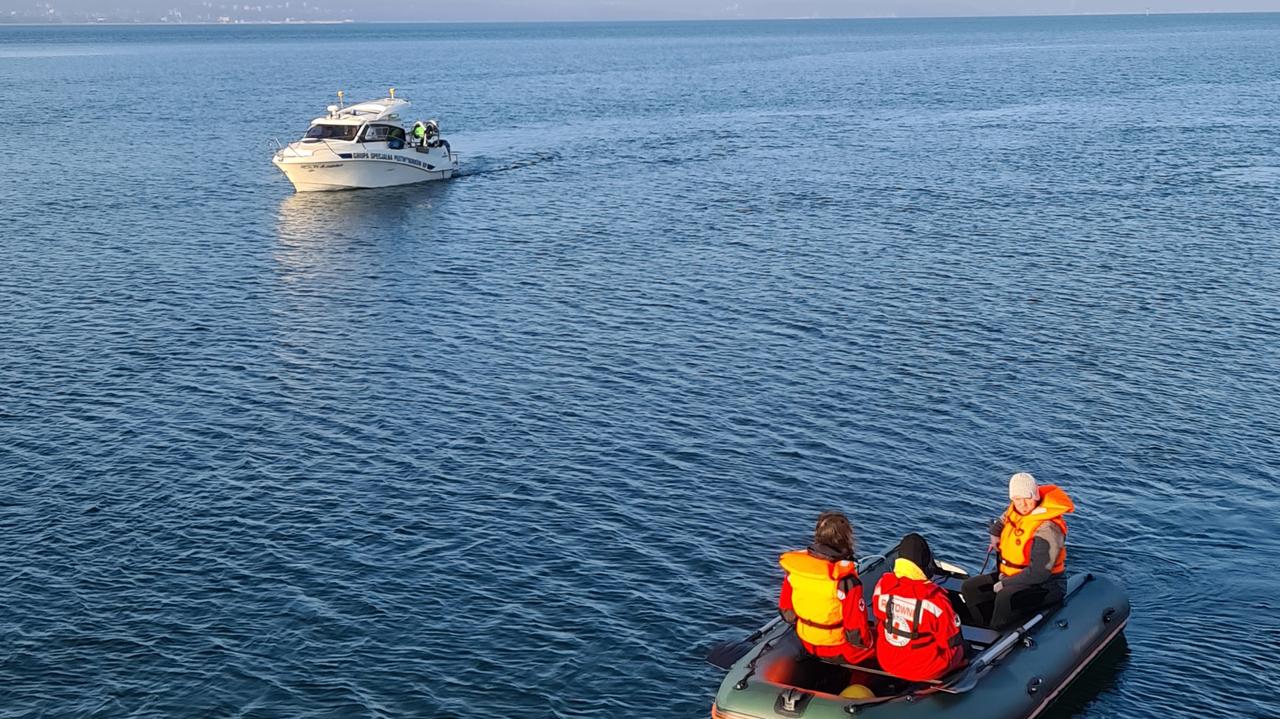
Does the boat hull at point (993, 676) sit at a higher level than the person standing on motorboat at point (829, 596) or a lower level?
lower

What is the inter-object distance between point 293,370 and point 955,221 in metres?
28.2

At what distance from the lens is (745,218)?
2148 inches

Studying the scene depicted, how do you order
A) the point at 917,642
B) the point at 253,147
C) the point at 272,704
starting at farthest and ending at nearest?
the point at 253,147, the point at 272,704, the point at 917,642

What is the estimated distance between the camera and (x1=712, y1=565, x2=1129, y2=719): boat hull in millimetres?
16094

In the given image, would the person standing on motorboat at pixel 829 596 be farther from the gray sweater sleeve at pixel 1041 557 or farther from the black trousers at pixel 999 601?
the gray sweater sleeve at pixel 1041 557

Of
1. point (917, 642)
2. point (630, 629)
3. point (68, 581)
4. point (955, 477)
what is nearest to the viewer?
point (917, 642)

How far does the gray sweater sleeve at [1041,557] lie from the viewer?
1839 centimetres

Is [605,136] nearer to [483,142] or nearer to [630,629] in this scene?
[483,142]

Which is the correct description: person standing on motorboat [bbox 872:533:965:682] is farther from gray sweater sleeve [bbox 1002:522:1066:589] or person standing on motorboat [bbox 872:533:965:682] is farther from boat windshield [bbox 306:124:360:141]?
boat windshield [bbox 306:124:360:141]

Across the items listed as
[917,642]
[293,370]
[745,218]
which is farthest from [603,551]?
[745,218]

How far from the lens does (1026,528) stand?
60.4ft

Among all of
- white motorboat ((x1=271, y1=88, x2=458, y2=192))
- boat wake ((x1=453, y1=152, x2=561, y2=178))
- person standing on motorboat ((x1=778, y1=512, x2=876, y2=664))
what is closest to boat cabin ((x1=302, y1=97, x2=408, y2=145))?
white motorboat ((x1=271, y1=88, x2=458, y2=192))

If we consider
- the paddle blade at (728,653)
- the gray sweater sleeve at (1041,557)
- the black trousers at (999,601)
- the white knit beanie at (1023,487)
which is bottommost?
the paddle blade at (728,653)

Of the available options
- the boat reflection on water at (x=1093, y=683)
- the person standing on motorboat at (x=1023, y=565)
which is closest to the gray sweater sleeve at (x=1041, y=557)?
the person standing on motorboat at (x=1023, y=565)
